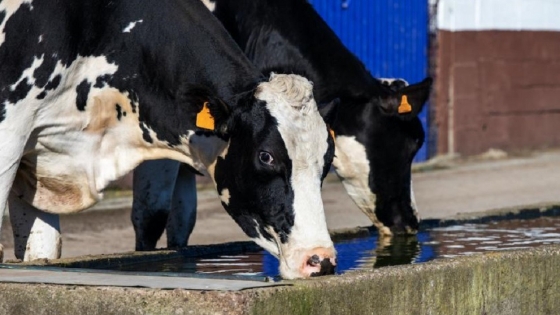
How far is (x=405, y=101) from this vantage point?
8.44m

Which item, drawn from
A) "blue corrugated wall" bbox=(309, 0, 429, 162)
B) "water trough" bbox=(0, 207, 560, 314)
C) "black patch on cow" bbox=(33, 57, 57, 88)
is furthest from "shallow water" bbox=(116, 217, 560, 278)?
"blue corrugated wall" bbox=(309, 0, 429, 162)

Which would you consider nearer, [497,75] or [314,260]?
[314,260]

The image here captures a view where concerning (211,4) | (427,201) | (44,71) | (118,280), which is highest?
(211,4)

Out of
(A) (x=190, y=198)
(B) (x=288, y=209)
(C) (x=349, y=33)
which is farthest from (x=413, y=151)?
(C) (x=349, y=33)

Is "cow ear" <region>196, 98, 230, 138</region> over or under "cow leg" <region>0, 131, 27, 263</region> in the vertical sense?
over

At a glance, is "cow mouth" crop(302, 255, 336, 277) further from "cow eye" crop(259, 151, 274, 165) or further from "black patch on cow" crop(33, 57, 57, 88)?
"black patch on cow" crop(33, 57, 57, 88)

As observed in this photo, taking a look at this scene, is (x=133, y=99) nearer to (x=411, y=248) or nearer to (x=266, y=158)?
(x=266, y=158)

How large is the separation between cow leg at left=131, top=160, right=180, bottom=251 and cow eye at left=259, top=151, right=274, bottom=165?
2214mm

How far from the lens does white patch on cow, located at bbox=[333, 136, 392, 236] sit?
8.42 metres

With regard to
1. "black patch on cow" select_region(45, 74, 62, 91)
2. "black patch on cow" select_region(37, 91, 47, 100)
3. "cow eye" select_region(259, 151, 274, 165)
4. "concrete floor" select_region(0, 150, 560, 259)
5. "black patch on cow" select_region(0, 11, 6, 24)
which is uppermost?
"black patch on cow" select_region(0, 11, 6, 24)

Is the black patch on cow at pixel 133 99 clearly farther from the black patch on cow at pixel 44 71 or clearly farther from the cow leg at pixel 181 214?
the cow leg at pixel 181 214

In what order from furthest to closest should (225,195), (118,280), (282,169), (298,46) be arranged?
(298,46), (225,195), (282,169), (118,280)

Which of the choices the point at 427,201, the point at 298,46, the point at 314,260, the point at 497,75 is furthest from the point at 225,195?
the point at 497,75

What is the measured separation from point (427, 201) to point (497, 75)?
4.73 meters
